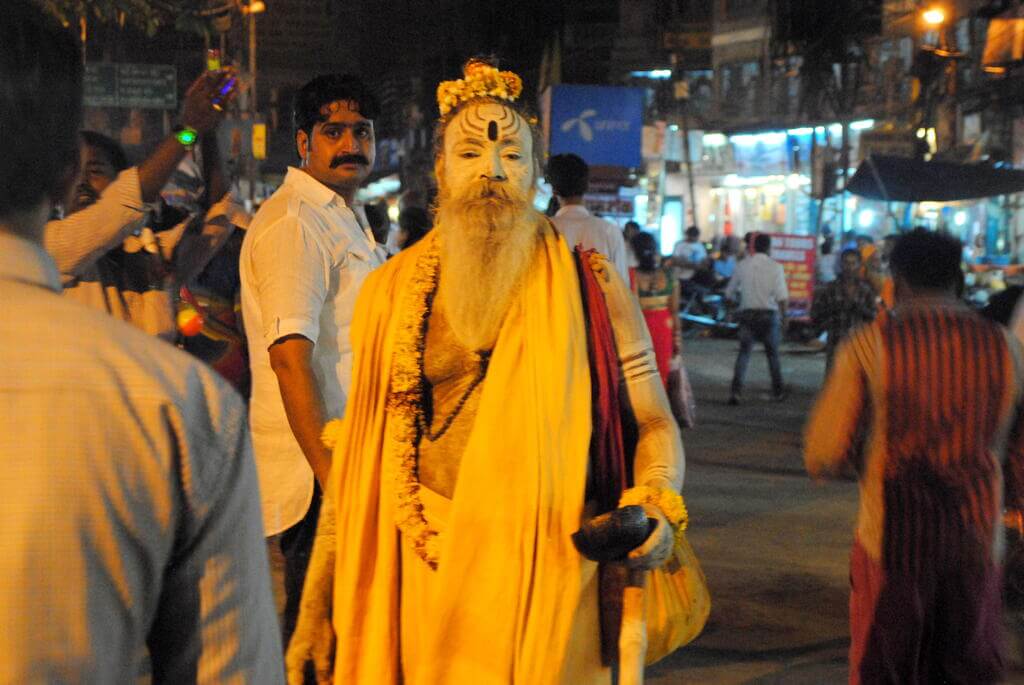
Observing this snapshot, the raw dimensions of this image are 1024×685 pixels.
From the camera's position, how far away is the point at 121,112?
125ft

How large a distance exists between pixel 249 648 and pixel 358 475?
1.76 m

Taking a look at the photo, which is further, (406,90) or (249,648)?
(406,90)

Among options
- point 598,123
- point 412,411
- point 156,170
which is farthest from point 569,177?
point 598,123

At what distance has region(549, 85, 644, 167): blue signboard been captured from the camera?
12938mm

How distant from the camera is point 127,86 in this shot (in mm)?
28812

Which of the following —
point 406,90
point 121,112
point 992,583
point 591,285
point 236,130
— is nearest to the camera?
point 591,285

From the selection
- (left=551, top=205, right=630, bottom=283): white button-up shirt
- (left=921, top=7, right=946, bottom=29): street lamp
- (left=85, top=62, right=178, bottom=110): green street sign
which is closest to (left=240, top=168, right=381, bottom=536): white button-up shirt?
(left=551, top=205, right=630, bottom=283): white button-up shirt

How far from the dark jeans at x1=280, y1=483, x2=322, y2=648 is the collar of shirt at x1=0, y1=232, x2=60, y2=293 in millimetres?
2441

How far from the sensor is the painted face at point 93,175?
4.09 metres

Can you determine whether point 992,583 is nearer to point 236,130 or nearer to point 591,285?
point 591,285

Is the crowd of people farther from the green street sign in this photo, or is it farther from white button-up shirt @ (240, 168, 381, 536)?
the green street sign

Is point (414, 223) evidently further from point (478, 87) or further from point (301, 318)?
point (478, 87)

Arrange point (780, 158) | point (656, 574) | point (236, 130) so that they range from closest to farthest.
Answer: point (656, 574) → point (236, 130) → point (780, 158)

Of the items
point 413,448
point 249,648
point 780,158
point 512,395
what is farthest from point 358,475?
point 780,158
